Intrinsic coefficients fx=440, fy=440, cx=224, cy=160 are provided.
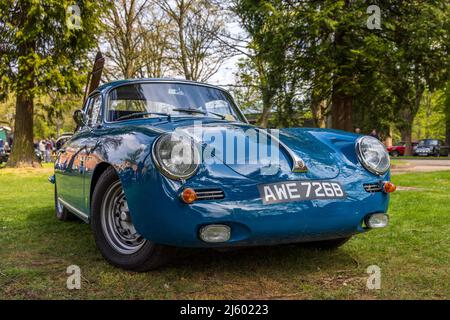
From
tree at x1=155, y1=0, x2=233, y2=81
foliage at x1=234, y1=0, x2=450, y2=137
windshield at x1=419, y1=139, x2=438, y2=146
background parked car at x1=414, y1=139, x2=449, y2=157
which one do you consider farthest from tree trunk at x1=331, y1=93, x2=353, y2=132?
windshield at x1=419, y1=139, x2=438, y2=146

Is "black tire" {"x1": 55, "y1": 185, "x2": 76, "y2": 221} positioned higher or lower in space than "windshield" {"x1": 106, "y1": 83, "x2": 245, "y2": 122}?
lower

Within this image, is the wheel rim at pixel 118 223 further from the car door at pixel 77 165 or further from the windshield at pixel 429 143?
the windshield at pixel 429 143

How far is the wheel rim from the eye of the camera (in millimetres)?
3043

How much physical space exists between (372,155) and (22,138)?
596 inches

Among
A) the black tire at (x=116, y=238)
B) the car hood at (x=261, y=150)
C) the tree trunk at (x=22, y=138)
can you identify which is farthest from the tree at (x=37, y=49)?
the car hood at (x=261, y=150)

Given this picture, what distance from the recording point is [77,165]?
3863mm

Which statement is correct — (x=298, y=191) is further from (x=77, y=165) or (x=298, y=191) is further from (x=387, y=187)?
(x=77, y=165)

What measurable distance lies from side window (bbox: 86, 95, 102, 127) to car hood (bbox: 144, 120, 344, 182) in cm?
128

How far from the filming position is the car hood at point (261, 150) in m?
2.71

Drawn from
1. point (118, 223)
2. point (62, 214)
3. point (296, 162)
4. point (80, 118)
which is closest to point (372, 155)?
point (296, 162)

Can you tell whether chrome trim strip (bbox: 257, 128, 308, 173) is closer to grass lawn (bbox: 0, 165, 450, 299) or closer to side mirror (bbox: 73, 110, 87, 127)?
grass lawn (bbox: 0, 165, 450, 299)
